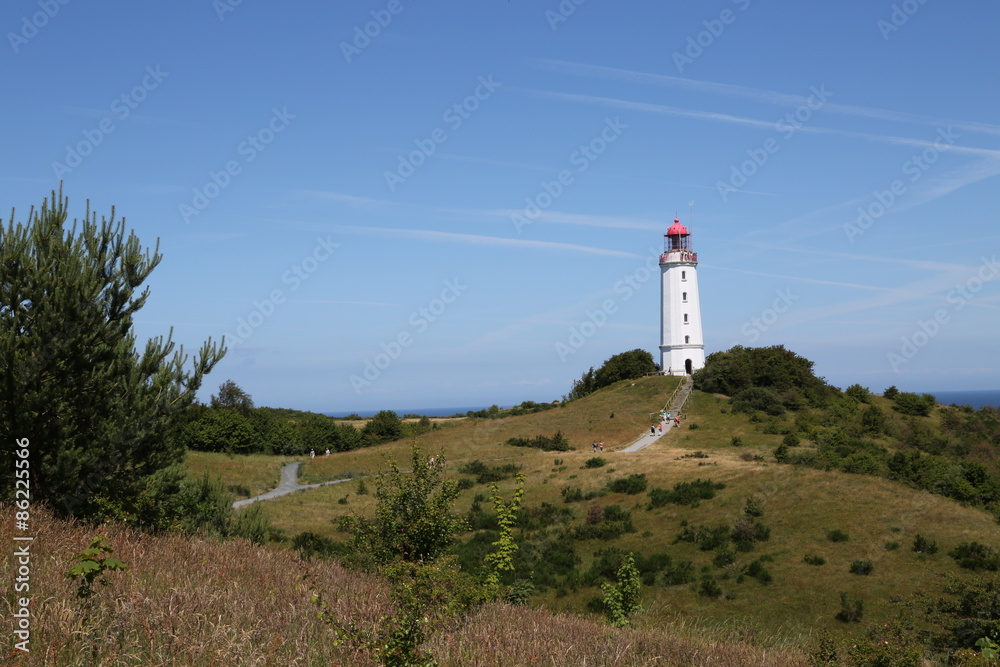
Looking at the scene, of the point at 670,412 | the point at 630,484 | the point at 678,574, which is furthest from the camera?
the point at 670,412

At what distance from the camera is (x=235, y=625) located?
553cm

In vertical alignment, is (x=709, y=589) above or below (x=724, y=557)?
below

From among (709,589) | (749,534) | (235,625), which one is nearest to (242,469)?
(749,534)

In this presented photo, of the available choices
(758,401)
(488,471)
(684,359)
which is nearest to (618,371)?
(684,359)

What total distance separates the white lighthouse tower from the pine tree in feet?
195

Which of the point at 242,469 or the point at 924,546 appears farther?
the point at 242,469

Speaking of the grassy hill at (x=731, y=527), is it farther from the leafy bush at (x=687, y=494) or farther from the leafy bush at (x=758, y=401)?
the leafy bush at (x=758, y=401)

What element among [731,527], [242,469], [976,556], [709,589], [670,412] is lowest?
[709,589]

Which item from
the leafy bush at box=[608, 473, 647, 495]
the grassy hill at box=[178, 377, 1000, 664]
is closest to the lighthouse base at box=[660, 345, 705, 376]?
the grassy hill at box=[178, 377, 1000, 664]

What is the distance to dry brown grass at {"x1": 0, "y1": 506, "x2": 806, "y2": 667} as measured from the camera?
16.5 feet

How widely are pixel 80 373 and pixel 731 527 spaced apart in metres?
25.7

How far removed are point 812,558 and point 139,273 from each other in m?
24.0

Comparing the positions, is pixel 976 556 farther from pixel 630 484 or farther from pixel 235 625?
pixel 235 625

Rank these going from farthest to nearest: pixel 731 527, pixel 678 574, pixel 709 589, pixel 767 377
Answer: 1. pixel 767 377
2. pixel 731 527
3. pixel 678 574
4. pixel 709 589
